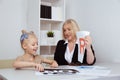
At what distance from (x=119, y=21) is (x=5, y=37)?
1572 millimetres

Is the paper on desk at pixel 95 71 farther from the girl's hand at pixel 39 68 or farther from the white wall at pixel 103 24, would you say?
the white wall at pixel 103 24

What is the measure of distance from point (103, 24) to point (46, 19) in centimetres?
84

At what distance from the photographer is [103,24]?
7.89 feet

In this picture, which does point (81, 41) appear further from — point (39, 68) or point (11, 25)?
point (11, 25)

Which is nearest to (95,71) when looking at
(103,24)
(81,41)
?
(81,41)

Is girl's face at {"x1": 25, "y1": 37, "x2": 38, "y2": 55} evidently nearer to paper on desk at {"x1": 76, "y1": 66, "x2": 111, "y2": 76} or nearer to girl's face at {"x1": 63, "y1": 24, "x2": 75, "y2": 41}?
paper on desk at {"x1": 76, "y1": 66, "x2": 111, "y2": 76}

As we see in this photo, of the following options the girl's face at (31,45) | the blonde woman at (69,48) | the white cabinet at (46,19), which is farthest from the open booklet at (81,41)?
the white cabinet at (46,19)

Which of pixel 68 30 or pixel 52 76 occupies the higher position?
→ pixel 68 30

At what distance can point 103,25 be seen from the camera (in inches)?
94.7

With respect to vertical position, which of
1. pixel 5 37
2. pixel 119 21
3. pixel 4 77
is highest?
pixel 119 21

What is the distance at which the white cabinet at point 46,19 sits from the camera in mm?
2736

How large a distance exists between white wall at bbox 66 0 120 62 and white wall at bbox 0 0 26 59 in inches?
34.4

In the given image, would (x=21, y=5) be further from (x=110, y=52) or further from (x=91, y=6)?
(x=110, y=52)

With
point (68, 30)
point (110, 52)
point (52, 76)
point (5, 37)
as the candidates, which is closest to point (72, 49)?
point (68, 30)
